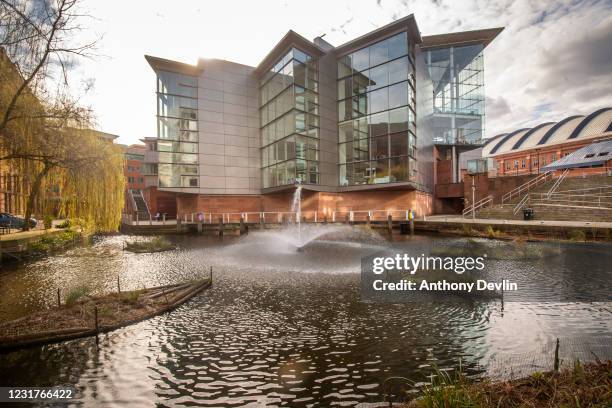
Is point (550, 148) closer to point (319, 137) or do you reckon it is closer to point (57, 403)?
point (319, 137)

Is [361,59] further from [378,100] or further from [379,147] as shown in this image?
[379,147]

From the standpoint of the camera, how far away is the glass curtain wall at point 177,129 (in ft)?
117

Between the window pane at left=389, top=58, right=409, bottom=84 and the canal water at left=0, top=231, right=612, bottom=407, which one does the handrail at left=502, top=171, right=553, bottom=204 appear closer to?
the window pane at left=389, top=58, right=409, bottom=84

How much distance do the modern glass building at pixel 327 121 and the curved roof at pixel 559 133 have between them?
59.6 ft

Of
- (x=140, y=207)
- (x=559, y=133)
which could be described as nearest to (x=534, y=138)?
(x=559, y=133)

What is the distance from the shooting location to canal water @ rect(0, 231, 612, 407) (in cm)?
488

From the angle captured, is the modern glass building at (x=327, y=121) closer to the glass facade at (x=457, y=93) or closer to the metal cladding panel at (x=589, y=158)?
the glass facade at (x=457, y=93)

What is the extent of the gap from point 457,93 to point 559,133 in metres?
22.0

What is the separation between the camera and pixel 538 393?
3572 mm

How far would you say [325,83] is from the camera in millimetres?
34062

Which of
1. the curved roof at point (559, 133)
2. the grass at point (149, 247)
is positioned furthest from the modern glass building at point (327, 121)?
the curved roof at point (559, 133)

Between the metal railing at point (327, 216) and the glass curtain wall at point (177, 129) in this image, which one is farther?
the glass curtain wall at point (177, 129)

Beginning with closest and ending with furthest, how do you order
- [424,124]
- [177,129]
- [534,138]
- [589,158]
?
1. [589,158]
2. [177,129]
3. [424,124]
4. [534,138]

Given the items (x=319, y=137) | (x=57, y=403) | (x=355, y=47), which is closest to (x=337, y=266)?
(x=57, y=403)
